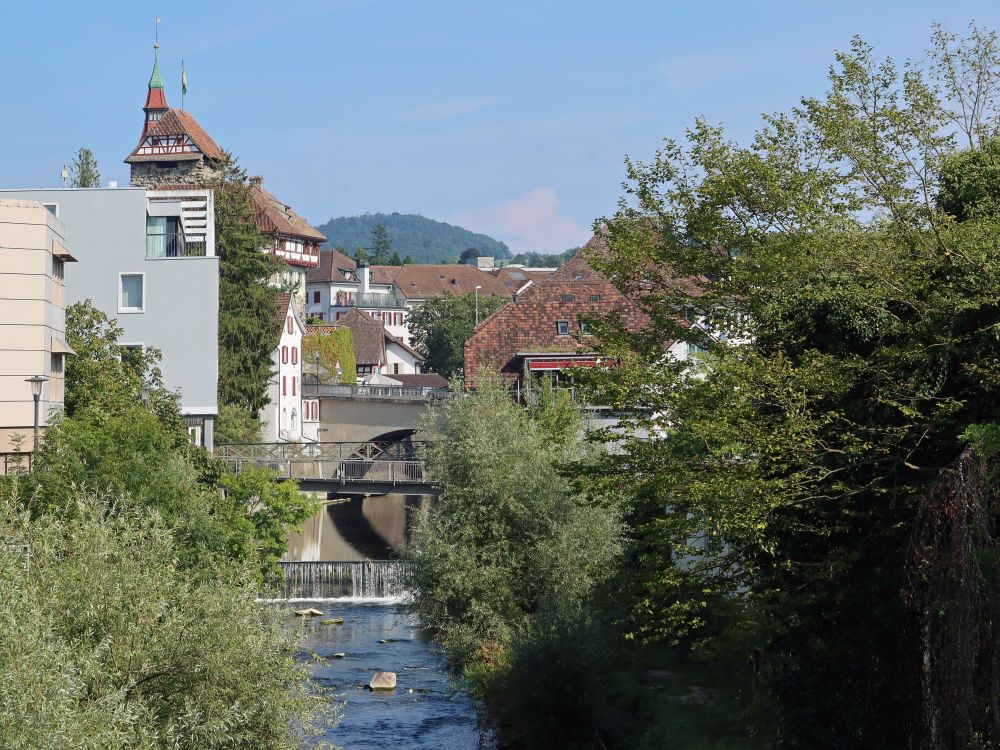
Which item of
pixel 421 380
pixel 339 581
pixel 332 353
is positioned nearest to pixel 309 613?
pixel 339 581

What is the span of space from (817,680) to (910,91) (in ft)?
31.2

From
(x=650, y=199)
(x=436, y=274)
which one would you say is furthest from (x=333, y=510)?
(x=436, y=274)

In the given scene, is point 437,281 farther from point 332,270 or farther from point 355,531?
point 355,531

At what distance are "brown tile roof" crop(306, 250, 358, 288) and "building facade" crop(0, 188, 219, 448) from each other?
113 metres

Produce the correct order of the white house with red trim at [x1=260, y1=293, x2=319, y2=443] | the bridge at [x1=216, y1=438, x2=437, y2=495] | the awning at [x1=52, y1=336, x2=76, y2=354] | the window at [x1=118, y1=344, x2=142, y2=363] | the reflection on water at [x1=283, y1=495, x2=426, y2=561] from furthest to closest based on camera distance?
1. the white house with red trim at [x1=260, y1=293, x2=319, y2=443]
2. the reflection on water at [x1=283, y1=495, x2=426, y2=561]
3. the bridge at [x1=216, y1=438, x2=437, y2=495]
4. the window at [x1=118, y1=344, x2=142, y2=363]
5. the awning at [x1=52, y1=336, x2=76, y2=354]

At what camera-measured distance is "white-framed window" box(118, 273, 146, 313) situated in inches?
1729

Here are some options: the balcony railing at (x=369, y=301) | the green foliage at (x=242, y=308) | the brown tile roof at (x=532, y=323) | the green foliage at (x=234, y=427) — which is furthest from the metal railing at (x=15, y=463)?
the balcony railing at (x=369, y=301)

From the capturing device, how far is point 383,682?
3375 cm

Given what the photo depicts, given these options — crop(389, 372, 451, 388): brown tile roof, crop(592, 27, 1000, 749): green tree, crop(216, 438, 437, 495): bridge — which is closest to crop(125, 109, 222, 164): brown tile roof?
crop(389, 372, 451, 388): brown tile roof

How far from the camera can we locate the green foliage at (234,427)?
2315 inches

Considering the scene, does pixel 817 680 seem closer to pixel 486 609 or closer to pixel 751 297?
pixel 751 297

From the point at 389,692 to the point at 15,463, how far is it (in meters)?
10.4

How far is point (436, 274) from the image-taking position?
195 m

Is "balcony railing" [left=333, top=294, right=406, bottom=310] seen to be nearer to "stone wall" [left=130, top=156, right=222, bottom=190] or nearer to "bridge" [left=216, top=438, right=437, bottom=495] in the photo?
"stone wall" [left=130, top=156, right=222, bottom=190]
